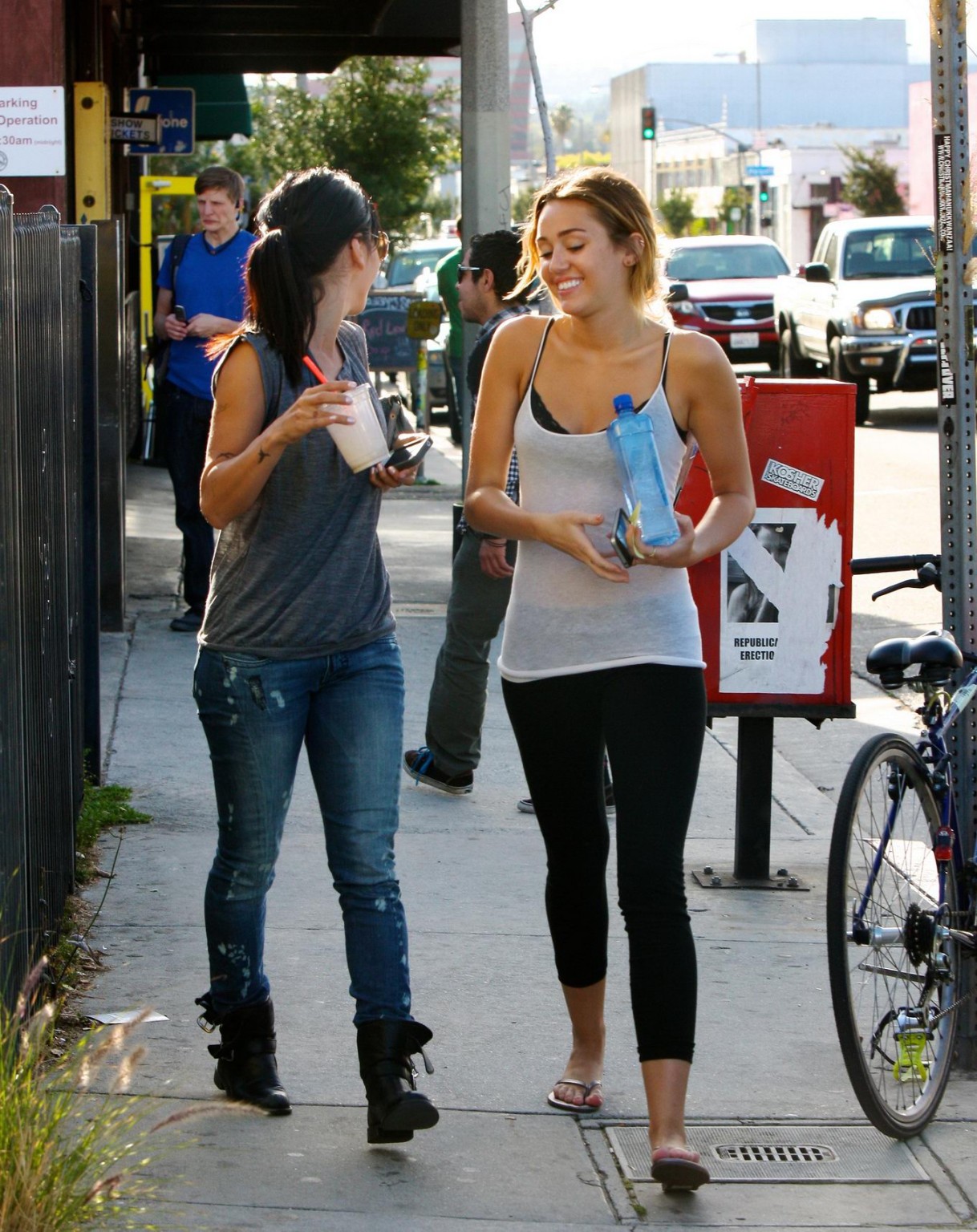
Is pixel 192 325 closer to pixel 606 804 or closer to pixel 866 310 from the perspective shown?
pixel 606 804

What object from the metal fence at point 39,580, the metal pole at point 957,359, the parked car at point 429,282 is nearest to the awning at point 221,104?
the parked car at point 429,282

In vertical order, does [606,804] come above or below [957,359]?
below

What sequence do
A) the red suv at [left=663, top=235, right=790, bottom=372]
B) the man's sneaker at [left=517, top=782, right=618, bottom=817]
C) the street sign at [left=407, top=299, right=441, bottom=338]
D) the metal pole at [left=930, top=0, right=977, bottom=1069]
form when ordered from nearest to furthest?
the metal pole at [left=930, top=0, right=977, bottom=1069] → the man's sneaker at [left=517, top=782, right=618, bottom=817] → the street sign at [left=407, top=299, right=441, bottom=338] → the red suv at [left=663, top=235, right=790, bottom=372]

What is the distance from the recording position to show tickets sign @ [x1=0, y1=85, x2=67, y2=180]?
9203mm

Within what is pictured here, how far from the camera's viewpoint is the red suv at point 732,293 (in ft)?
85.9

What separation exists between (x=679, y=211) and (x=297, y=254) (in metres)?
86.7

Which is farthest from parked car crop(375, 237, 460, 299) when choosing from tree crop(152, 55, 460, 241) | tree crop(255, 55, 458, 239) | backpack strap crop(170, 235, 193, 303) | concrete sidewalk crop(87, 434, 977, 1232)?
concrete sidewalk crop(87, 434, 977, 1232)

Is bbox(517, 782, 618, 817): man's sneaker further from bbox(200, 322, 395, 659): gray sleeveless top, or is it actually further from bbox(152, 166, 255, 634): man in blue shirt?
bbox(152, 166, 255, 634): man in blue shirt

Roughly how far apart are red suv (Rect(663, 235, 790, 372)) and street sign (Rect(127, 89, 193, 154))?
28.9 ft

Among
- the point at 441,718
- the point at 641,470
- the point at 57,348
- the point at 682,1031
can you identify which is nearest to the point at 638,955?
the point at 682,1031

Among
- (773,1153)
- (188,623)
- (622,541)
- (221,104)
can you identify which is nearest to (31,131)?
(188,623)

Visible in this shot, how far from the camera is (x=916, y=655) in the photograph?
423 centimetres

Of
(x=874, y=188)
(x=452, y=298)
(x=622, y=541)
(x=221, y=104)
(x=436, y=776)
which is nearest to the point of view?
(x=622, y=541)

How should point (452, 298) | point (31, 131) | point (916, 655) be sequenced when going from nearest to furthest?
1. point (916, 655)
2. point (31, 131)
3. point (452, 298)
